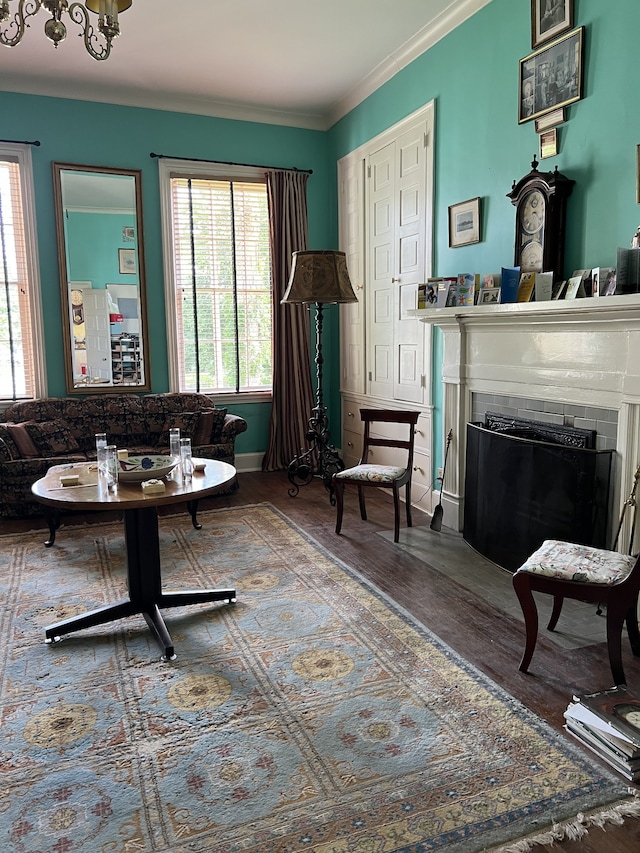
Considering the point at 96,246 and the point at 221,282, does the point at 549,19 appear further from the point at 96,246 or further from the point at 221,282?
the point at 96,246

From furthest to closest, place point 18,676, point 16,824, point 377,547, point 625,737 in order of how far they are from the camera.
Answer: point 377,547 < point 18,676 < point 625,737 < point 16,824

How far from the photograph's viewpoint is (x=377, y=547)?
12.3 feet

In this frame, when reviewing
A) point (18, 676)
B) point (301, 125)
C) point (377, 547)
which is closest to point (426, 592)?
point (377, 547)

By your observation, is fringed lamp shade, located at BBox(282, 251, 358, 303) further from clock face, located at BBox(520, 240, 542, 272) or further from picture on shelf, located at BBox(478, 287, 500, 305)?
clock face, located at BBox(520, 240, 542, 272)

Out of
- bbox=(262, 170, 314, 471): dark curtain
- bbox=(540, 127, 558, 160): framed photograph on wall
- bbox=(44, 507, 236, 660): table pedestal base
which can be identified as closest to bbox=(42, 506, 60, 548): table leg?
bbox=(44, 507, 236, 660): table pedestal base

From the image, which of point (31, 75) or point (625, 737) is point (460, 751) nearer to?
point (625, 737)

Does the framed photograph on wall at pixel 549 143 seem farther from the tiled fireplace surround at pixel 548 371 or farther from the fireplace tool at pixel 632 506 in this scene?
the fireplace tool at pixel 632 506

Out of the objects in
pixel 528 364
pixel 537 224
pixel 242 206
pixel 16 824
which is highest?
pixel 242 206

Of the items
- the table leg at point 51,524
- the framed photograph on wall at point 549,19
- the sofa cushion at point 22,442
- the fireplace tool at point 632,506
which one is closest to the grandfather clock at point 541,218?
the framed photograph on wall at point 549,19

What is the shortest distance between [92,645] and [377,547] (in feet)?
5.66

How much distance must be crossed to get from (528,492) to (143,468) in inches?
74.0

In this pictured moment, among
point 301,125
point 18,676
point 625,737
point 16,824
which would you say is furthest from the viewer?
point 301,125

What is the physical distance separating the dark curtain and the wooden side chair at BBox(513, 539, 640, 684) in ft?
11.8

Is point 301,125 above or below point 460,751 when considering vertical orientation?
above
